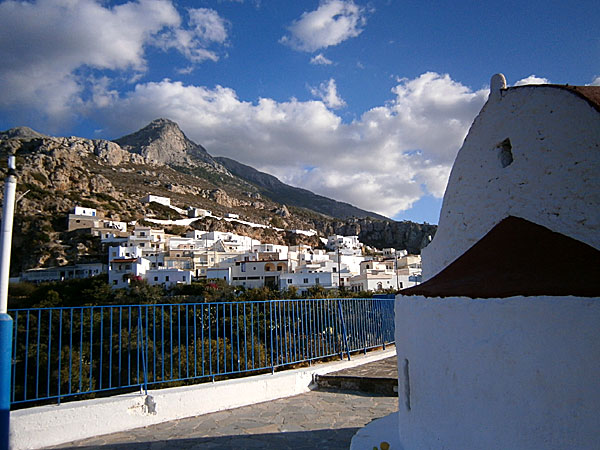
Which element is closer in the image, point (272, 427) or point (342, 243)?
point (272, 427)

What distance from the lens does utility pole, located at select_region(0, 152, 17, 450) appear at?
12.1 feet

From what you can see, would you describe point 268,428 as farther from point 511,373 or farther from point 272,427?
point 511,373

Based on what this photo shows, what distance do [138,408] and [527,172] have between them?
5.23 metres

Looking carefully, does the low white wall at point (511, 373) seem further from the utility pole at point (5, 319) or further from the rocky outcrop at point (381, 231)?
the rocky outcrop at point (381, 231)

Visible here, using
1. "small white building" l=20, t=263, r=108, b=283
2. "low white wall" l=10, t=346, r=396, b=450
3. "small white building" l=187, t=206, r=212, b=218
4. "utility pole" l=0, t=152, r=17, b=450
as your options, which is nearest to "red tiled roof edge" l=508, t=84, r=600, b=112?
"utility pole" l=0, t=152, r=17, b=450

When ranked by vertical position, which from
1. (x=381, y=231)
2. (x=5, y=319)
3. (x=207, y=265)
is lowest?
→ (x=5, y=319)

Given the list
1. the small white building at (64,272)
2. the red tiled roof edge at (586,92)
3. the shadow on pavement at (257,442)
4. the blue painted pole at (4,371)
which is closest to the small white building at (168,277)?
→ the small white building at (64,272)

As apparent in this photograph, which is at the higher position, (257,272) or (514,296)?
(257,272)

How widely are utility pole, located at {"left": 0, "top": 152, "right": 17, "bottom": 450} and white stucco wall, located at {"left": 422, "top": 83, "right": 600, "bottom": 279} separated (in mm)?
4315

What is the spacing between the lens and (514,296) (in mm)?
2615

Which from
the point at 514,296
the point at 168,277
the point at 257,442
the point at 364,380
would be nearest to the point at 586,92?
the point at 514,296

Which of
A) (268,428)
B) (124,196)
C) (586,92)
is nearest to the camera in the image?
(586,92)

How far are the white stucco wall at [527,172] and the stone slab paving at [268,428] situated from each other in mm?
2397

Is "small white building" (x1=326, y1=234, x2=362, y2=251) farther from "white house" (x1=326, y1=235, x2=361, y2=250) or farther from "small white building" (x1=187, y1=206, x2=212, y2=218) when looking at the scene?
"small white building" (x1=187, y1=206, x2=212, y2=218)
